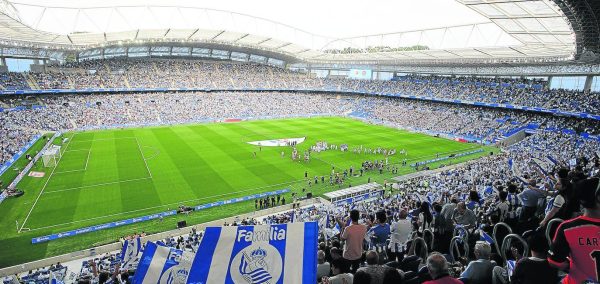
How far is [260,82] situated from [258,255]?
75.7 meters

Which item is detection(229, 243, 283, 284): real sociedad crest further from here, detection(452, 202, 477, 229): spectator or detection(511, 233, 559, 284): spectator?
detection(452, 202, 477, 229): spectator

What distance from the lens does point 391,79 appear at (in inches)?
3027

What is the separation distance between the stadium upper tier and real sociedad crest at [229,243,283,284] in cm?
5041

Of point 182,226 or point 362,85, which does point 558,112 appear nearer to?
point 362,85

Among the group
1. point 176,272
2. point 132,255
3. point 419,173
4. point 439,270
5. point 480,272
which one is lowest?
point 419,173

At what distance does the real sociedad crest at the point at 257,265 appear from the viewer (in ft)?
11.7

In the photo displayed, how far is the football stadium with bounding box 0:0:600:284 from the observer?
4.41m

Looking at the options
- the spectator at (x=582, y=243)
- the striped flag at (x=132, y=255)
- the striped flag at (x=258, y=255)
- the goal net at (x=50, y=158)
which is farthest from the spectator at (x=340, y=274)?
the goal net at (x=50, y=158)

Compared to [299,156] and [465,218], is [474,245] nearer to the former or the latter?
[465,218]

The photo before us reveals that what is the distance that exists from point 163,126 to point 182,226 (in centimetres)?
3642

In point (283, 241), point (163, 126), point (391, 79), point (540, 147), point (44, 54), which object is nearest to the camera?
point (283, 241)


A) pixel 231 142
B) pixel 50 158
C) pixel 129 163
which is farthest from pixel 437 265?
pixel 231 142

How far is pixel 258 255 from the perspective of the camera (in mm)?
3740

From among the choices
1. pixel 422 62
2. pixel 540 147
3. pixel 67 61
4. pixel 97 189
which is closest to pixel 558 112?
pixel 540 147
